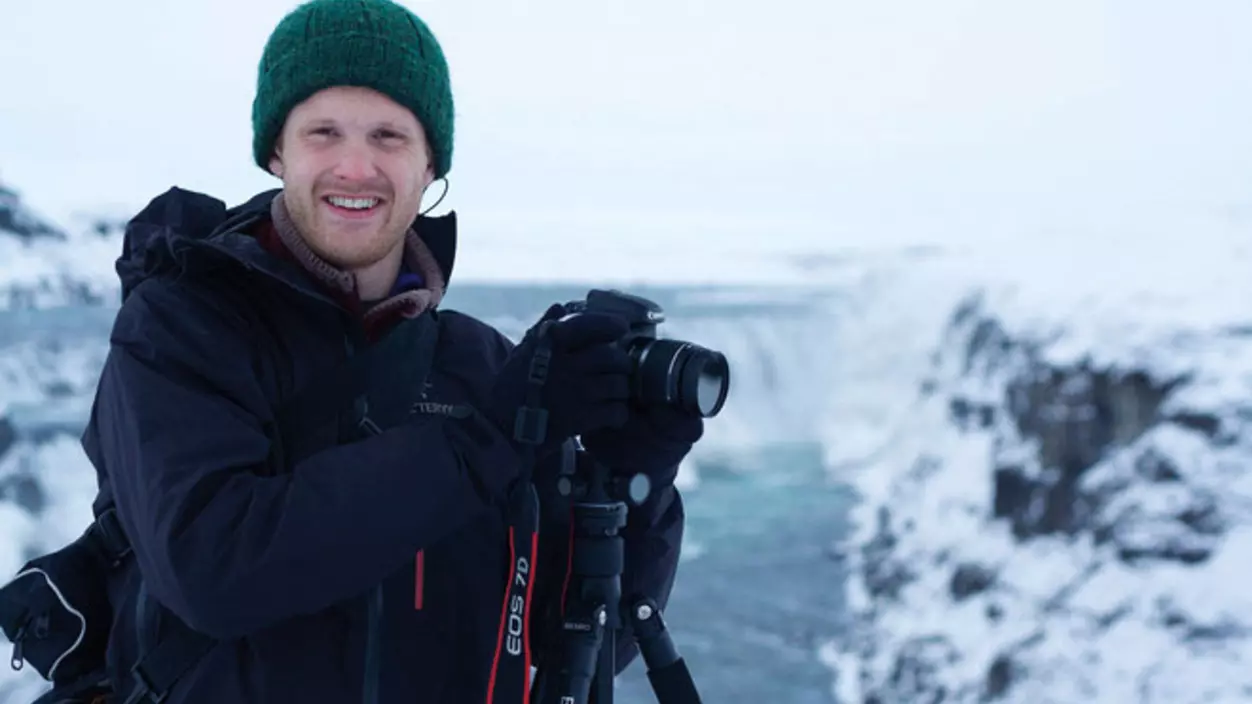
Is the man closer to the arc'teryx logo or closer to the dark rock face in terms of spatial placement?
the arc'teryx logo

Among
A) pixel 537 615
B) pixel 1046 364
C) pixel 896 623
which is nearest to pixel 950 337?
pixel 1046 364

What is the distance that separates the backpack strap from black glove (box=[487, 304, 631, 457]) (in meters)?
0.11

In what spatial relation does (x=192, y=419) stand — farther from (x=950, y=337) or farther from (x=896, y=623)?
(x=950, y=337)

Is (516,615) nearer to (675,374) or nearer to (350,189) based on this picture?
(675,374)

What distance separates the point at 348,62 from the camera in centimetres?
100

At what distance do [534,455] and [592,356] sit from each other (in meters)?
0.10

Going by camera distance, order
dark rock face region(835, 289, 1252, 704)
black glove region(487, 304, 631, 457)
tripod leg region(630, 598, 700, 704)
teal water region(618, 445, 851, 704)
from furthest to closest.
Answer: teal water region(618, 445, 851, 704), dark rock face region(835, 289, 1252, 704), tripod leg region(630, 598, 700, 704), black glove region(487, 304, 631, 457)

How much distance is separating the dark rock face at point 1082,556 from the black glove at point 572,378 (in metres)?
5.93

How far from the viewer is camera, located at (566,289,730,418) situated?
3.43 feet

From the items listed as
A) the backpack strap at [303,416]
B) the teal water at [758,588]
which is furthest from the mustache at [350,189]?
the teal water at [758,588]

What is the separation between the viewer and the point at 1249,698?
222 inches

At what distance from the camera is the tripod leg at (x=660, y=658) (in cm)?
117

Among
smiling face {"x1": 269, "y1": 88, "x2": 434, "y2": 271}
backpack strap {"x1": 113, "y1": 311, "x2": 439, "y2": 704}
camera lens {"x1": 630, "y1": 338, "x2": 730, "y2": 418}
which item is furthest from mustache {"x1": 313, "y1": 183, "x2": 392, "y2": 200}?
camera lens {"x1": 630, "y1": 338, "x2": 730, "y2": 418}

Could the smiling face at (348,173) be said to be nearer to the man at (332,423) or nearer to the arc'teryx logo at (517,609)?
the man at (332,423)
